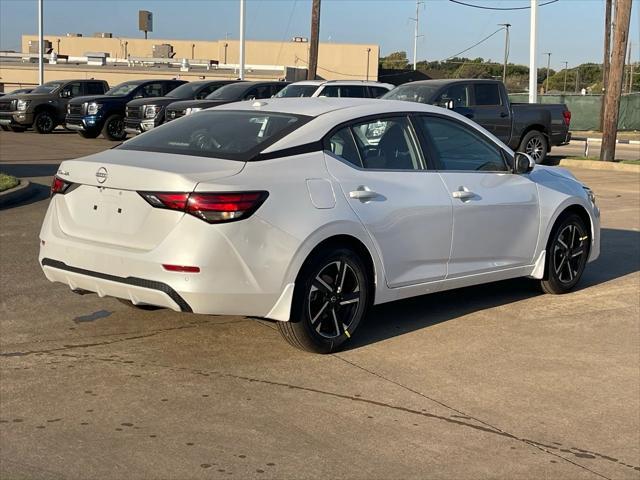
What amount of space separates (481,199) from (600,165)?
1588cm

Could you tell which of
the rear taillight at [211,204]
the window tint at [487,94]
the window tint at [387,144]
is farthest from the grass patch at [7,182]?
the window tint at [487,94]

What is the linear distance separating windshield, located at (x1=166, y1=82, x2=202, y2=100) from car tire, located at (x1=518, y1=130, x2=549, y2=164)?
10073 millimetres

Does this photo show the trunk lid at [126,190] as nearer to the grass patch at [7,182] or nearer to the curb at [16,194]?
the curb at [16,194]

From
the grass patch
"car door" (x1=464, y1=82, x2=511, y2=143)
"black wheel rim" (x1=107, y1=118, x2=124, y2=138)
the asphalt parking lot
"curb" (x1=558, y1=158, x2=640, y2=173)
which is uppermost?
"car door" (x1=464, y1=82, x2=511, y2=143)

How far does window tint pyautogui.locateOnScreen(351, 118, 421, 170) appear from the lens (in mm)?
6211

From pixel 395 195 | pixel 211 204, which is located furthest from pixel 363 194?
pixel 211 204

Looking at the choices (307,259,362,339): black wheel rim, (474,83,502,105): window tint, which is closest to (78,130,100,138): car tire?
(474,83,502,105): window tint

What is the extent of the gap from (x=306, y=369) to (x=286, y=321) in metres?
0.33

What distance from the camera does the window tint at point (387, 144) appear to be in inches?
245

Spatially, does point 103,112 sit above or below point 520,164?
above

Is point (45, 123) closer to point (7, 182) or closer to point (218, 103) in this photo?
point (218, 103)

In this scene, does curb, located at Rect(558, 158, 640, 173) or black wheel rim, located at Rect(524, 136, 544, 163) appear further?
curb, located at Rect(558, 158, 640, 173)

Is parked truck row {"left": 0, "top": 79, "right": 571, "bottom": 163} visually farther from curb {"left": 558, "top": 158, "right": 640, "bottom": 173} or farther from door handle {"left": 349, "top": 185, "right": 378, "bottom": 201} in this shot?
door handle {"left": 349, "top": 185, "right": 378, "bottom": 201}

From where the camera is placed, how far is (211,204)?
519cm
